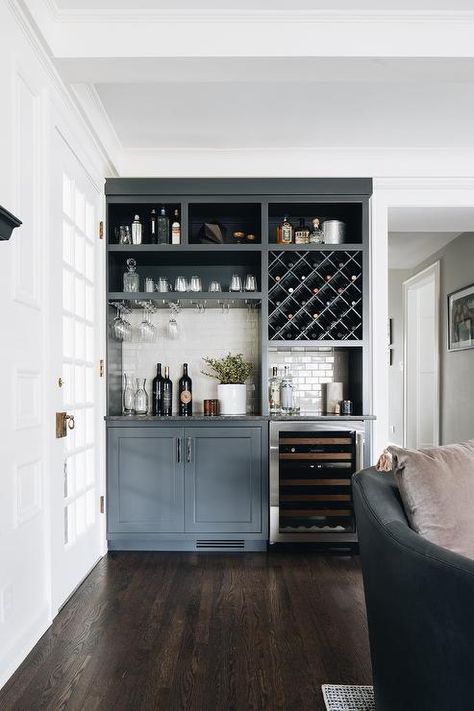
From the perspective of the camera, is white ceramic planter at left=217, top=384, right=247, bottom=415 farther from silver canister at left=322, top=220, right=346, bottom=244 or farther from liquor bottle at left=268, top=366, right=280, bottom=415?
silver canister at left=322, top=220, right=346, bottom=244

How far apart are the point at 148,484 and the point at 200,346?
3.67 feet

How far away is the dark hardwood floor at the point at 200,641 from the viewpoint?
207cm

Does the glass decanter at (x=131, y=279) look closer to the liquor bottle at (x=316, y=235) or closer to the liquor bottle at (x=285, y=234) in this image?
the liquor bottle at (x=285, y=234)

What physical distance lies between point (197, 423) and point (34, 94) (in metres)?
2.12

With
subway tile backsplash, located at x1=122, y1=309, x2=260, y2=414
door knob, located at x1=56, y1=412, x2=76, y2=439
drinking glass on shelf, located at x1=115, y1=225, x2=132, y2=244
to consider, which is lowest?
door knob, located at x1=56, y1=412, x2=76, y2=439

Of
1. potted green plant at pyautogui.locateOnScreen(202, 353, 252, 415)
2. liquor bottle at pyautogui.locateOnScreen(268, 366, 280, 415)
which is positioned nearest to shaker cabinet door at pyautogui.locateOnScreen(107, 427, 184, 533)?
potted green plant at pyautogui.locateOnScreen(202, 353, 252, 415)

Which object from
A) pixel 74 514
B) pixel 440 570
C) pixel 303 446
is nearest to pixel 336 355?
pixel 303 446

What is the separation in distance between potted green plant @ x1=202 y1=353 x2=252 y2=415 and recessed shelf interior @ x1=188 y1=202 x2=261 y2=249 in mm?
878

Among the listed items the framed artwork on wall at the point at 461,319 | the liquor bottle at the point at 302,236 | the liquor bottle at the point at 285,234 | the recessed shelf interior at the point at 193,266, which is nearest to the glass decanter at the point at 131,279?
the recessed shelf interior at the point at 193,266

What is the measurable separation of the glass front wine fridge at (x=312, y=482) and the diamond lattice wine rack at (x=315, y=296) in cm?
67

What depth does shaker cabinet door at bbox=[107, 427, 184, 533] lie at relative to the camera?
12.4 ft

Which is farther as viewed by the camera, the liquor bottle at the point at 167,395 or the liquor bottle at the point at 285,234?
the liquor bottle at the point at 167,395

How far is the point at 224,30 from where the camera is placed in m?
2.58

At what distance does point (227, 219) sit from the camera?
170 inches
